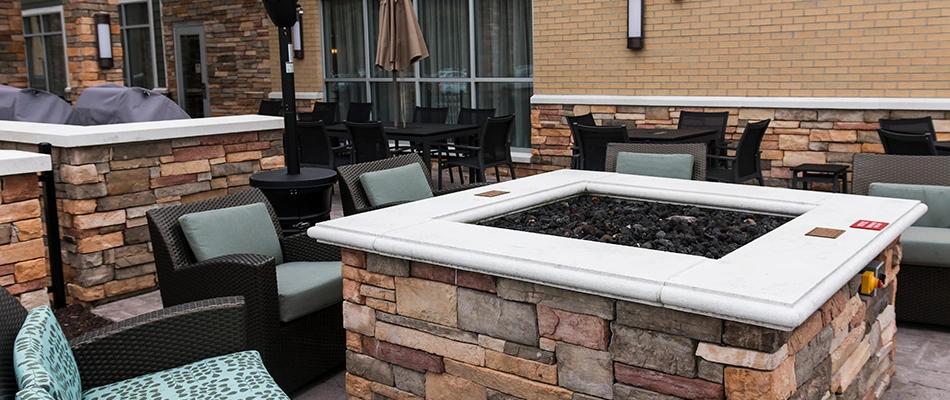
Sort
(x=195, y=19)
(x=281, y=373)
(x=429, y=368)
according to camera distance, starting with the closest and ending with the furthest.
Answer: (x=429, y=368) < (x=281, y=373) < (x=195, y=19)

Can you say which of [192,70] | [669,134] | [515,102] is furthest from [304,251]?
[192,70]

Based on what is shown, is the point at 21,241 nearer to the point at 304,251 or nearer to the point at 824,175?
the point at 304,251

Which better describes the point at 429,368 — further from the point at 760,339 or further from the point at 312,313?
the point at 760,339

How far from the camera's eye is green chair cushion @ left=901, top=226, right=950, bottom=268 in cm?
434

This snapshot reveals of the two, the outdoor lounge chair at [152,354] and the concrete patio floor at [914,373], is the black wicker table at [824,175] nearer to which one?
the concrete patio floor at [914,373]

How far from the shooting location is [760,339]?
7.95 feet

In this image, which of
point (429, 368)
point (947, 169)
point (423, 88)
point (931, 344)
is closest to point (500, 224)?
point (429, 368)

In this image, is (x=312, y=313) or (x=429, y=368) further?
(x=312, y=313)

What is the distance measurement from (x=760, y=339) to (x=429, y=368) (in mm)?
1331

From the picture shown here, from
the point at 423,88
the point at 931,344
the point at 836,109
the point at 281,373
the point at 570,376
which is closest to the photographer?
the point at 570,376

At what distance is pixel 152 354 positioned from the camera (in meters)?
2.88

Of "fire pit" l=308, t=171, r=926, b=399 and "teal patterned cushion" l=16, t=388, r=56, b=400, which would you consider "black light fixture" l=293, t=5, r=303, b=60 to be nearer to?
"fire pit" l=308, t=171, r=926, b=399

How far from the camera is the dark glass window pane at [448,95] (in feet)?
36.9

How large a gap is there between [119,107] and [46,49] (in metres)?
15.1
